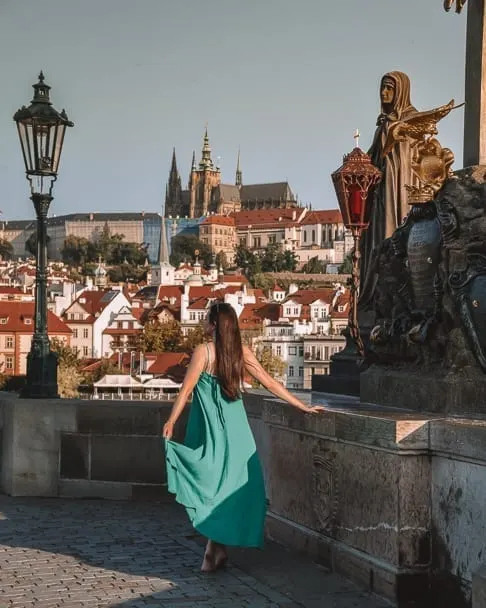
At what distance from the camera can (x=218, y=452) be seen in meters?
5.73

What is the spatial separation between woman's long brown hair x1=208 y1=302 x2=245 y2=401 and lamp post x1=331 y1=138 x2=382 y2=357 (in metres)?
2.96

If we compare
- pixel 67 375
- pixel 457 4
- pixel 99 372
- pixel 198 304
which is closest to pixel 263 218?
pixel 198 304

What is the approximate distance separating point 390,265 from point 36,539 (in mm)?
2844

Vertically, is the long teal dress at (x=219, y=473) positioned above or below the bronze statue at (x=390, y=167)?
below

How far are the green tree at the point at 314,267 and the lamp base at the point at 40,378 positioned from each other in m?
165

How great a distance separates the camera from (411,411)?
236 inches

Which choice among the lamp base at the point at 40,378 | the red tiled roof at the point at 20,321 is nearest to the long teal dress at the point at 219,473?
the lamp base at the point at 40,378

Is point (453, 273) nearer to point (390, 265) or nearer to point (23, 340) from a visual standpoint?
point (390, 265)

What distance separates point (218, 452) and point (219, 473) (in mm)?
108

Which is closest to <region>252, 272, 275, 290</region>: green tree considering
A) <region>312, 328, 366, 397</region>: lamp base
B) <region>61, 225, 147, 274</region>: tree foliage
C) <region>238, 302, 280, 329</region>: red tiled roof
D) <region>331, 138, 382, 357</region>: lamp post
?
<region>61, 225, 147, 274</region>: tree foliage

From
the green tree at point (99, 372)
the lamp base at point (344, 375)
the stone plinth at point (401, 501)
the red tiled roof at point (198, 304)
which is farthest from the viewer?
the red tiled roof at point (198, 304)

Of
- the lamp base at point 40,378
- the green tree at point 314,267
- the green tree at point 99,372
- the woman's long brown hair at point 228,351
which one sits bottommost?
the green tree at point 99,372

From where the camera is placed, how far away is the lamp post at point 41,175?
9.36 meters

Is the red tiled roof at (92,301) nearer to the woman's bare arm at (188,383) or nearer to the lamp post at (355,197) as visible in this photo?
the lamp post at (355,197)
